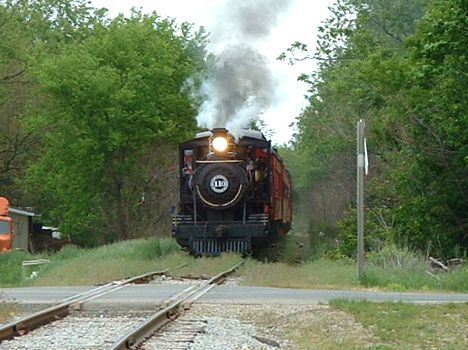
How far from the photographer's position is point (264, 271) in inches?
869

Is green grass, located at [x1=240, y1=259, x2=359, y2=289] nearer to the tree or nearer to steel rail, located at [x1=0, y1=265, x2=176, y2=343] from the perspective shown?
steel rail, located at [x1=0, y1=265, x2=176, y2=343]

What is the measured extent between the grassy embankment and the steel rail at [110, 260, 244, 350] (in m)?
2.16

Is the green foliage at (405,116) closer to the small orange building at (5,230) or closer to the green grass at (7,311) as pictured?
the green grass at (7,311)

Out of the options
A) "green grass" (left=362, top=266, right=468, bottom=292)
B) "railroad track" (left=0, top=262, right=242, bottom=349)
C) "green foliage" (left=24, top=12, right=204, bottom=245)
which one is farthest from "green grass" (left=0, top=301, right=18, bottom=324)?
"green foliage" (left=24, top=12, right=204, bottom=245)

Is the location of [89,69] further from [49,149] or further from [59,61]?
[49,149]

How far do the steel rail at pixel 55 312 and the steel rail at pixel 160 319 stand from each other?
151cm

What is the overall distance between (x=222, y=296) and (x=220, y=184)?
32.5ft

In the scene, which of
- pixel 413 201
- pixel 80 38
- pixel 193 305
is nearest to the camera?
pixel 193 305

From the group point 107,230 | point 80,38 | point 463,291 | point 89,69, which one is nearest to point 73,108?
point 89,69

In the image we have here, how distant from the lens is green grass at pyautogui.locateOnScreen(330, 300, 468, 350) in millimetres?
11414

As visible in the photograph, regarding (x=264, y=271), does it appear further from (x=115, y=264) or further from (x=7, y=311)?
(x=7, y=311)

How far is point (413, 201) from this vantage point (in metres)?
29.4

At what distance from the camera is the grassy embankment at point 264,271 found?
19.8m

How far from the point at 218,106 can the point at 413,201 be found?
23.0 ft
